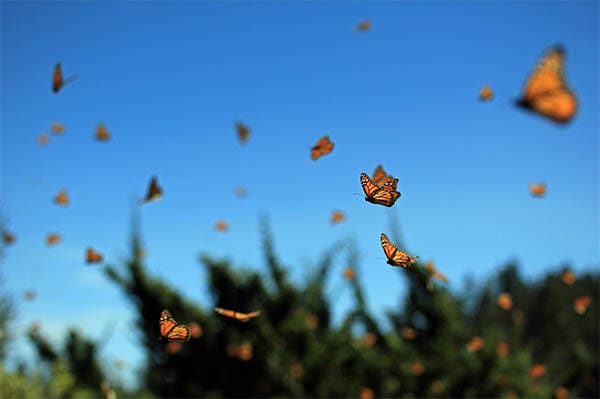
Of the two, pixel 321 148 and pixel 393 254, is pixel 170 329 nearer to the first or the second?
pixel 393 254

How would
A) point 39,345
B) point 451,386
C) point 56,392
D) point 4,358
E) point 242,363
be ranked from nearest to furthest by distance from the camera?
point 56,392 → point 242,363 → point 451,386 → point 39,345 → point 4,358

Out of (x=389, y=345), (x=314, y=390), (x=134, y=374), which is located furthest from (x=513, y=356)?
A: (x=134, y=374)

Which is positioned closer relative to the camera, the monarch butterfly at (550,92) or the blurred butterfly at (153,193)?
the monarch butterfly at (550,92)

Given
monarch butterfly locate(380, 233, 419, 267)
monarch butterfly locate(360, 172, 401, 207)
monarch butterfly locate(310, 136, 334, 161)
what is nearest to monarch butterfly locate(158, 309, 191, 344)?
monarch butterfly locate(380, 233, 419, 267)

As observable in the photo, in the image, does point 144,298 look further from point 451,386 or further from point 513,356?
point 513,356

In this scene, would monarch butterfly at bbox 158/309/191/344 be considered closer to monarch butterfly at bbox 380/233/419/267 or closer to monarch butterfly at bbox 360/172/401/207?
monarch butterfly at bbox 380/233/419/267

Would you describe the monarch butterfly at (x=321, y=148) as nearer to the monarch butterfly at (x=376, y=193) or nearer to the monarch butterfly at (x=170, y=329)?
the monarch butterfly at (x=376, y=193)

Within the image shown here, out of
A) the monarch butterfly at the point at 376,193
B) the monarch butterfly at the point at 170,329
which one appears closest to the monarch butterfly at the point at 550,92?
the monarch butterfly at the point at 376,193
